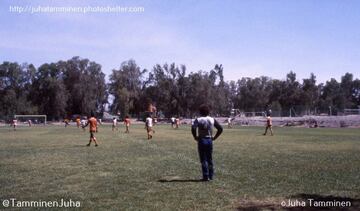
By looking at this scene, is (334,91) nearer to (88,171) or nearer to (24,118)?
(24,118)

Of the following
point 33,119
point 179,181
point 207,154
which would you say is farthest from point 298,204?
point 33,119

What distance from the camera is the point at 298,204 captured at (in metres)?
9.09

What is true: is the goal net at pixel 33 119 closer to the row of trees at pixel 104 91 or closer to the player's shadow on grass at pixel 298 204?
the row of trees at pixel 104 91

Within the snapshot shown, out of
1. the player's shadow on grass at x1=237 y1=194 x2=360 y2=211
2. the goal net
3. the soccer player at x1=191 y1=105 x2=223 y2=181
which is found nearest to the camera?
the player's shadow on grass at x1=237 y1=194 x2=360 y2=211

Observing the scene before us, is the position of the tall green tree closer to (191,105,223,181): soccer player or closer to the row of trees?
the row of trees

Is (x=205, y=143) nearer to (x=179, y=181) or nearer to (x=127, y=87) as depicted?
(x=179, y=181)

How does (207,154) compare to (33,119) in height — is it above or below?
below

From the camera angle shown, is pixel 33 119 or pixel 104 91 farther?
pixel 104 91

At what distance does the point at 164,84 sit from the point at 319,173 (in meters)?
113

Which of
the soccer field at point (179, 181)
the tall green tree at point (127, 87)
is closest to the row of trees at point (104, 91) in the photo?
the tall green tree at point (127, 87)

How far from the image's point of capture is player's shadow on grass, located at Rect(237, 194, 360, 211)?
28.7 ft

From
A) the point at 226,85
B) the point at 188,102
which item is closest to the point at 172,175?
the point at 188,102

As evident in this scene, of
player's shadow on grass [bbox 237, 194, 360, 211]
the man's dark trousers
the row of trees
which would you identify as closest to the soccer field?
player's shadow on grass [bbox 237, 194, 360, 211]

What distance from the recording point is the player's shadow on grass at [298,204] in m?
8.75
